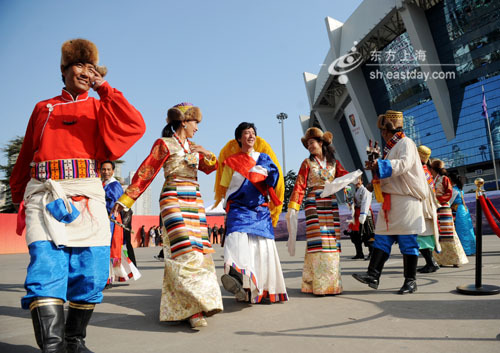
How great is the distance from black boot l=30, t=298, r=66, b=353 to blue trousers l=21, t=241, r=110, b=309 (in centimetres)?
4

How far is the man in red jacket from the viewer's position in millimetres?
1989

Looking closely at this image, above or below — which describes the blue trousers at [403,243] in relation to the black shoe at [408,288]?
above

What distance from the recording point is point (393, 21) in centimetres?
3619

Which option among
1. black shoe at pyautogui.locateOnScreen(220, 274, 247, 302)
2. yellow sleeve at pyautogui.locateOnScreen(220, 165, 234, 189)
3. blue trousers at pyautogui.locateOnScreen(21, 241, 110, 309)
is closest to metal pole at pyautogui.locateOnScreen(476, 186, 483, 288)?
black shoe at pyautogui.locateOnScreen(220, 274, 247, 302)

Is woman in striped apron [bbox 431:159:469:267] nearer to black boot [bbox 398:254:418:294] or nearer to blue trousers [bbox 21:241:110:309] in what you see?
black boot [bbox 398:254:418:294]

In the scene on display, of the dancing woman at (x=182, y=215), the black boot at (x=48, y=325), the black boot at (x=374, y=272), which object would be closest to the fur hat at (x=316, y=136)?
the black boot at (x=374, y=272)

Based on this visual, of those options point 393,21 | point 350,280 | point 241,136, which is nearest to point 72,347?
point 241,136

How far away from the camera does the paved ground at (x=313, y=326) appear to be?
2.29 meters

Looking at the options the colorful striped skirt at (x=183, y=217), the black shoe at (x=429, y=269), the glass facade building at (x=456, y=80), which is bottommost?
the black shoe at (x=429, y=269)

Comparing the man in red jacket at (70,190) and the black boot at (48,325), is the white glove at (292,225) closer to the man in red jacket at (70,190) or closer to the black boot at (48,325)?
the man in red jacket at (70,190)

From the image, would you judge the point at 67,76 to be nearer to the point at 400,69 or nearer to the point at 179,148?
the point at 179,148

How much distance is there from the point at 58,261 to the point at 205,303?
3.81ft

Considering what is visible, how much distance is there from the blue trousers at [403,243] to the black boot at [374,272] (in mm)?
59

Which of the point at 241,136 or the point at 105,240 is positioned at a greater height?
the point at 241,136
